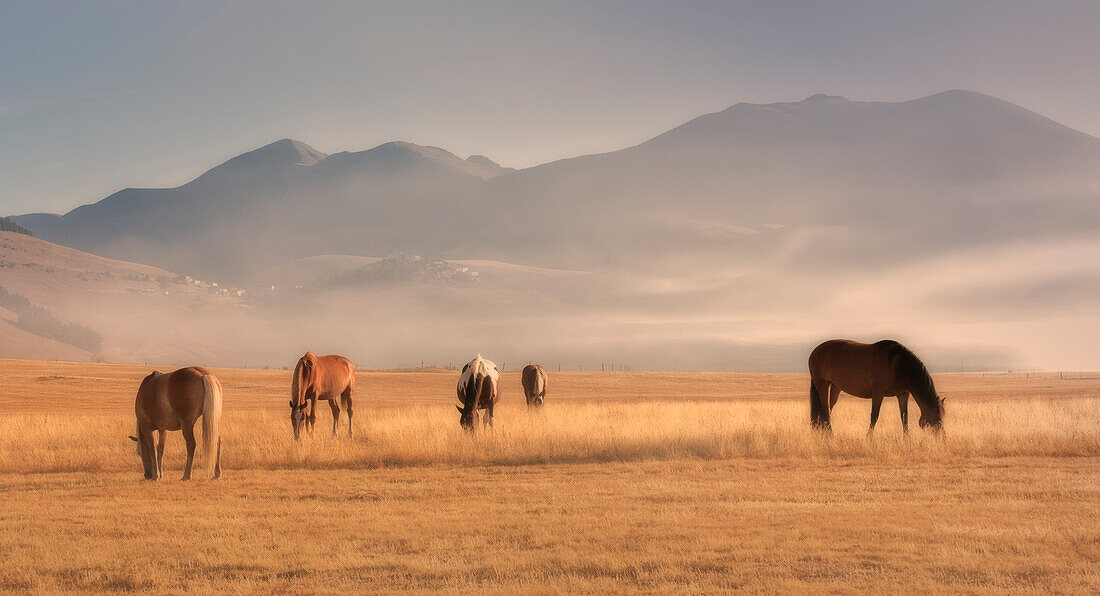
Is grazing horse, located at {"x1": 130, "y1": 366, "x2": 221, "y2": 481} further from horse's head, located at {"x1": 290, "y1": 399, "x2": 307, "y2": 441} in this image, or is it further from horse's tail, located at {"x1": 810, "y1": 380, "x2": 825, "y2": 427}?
horse's tail, located at {"x1": 810, "y1": 380, "x2": 825, "y2": 427}

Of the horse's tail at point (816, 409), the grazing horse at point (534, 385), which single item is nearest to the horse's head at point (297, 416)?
the grazing horse at point (534, 385)

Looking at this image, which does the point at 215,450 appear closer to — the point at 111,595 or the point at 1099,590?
the point at 111,595

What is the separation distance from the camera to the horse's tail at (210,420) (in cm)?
A: 1575

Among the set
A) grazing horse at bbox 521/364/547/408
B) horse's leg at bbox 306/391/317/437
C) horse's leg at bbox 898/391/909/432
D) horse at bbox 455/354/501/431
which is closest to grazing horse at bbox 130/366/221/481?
horse's leg at bbox 306/391/317/437

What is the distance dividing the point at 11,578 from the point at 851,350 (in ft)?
57.4

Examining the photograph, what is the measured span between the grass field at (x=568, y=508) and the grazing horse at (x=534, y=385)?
5.66 metres

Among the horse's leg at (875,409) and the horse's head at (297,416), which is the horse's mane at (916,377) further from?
the horse's head at (297,416)

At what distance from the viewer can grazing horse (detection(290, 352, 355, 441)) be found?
21359 millimetres

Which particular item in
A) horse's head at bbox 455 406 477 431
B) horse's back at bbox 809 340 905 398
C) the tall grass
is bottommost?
the tall grass

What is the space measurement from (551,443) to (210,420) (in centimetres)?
729

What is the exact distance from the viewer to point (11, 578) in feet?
30.9

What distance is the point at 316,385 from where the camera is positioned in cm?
2252

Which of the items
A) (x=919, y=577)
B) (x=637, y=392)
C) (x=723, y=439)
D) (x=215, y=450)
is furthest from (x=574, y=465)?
(x=637, y=392)

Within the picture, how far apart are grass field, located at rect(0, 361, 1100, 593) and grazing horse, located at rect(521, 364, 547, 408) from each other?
223 inches
